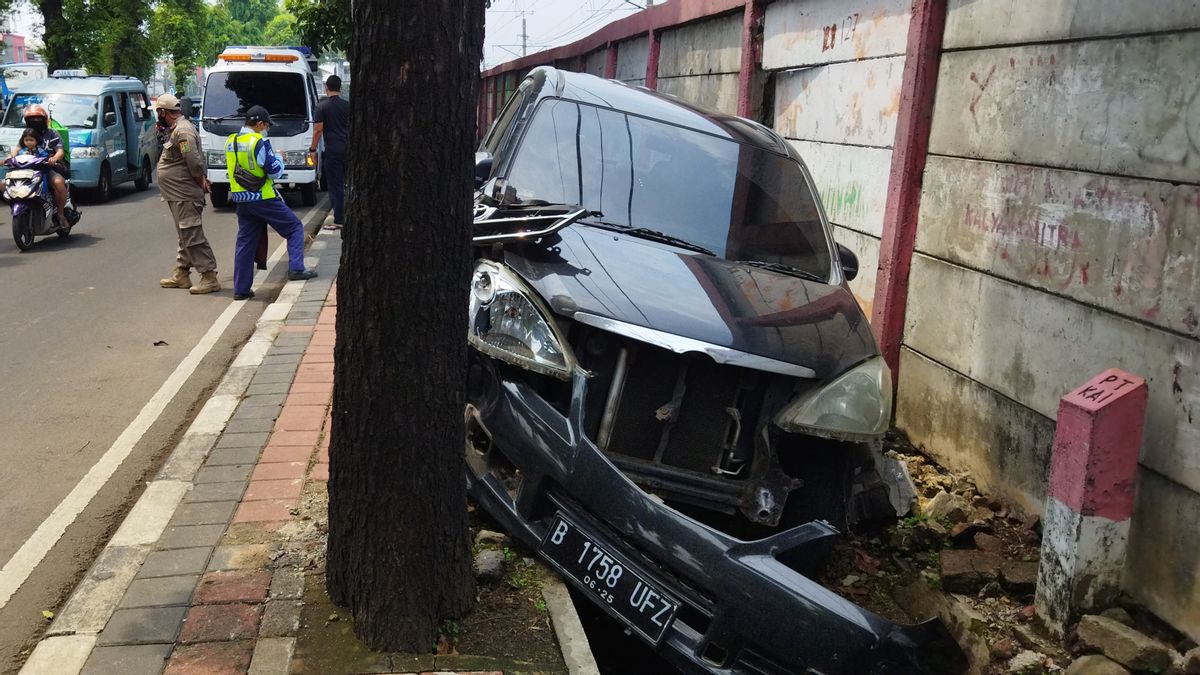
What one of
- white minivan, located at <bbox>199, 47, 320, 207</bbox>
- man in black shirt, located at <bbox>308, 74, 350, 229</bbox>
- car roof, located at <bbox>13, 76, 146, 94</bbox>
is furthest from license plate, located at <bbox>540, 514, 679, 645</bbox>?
car roof, located at <bbox>13, 76, 146, 94</bbox>

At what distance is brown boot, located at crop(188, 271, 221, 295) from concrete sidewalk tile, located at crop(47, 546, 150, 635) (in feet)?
18.9

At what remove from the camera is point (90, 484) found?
475 cm

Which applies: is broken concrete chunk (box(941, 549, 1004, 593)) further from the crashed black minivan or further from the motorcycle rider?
the motorcycle rider

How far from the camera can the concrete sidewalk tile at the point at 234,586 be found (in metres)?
3.43

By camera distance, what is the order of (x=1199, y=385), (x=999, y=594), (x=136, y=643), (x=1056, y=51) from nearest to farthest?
(x=136, y=643) → (x=1199, y=385) → (x=999, y=594) → (x=1056, y=51)

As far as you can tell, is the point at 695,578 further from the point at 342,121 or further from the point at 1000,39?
the point at 342,121

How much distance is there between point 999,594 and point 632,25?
1082 centimetres

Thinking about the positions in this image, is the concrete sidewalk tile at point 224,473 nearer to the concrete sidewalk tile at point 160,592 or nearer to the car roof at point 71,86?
the concrete sidewalk tile at point 160,592

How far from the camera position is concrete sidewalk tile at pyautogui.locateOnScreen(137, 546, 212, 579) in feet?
11.9

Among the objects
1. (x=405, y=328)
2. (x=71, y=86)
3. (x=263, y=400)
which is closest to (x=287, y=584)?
(x=405, y=328)

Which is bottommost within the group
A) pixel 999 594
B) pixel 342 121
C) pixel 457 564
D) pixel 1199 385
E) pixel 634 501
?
pixel 999 594

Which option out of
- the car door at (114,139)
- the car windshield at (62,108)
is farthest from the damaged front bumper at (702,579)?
the car door at (114,139)

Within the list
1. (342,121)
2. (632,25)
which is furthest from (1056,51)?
(342,121)

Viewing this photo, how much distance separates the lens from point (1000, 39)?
5.33 m
